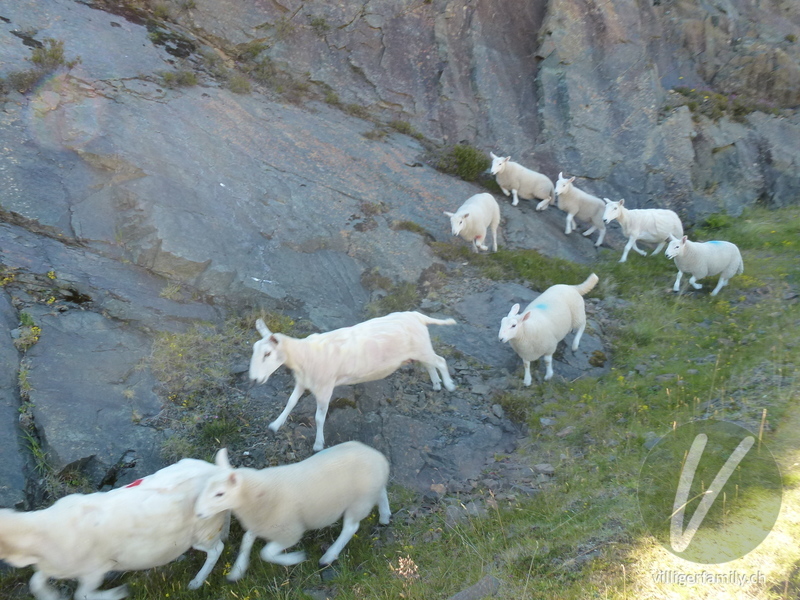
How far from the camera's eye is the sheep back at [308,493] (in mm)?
5797

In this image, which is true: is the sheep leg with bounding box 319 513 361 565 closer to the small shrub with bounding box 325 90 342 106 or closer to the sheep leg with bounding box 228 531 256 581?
the sheep leg with bounding box 228 531 256 581

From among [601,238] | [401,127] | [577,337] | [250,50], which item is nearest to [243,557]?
[577,337]

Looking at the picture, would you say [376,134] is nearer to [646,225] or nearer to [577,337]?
[646,225]

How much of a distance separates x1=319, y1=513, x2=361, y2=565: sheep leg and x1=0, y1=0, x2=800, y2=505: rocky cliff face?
2.61 m

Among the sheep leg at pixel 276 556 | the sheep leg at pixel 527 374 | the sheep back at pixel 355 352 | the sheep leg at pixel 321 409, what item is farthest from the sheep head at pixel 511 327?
the sheep leg at pixel 276 556

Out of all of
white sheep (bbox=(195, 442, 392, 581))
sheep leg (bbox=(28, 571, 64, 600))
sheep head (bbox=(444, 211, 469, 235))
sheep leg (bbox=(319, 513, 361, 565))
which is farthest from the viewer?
sheep head (bbox=(444, 211, 469, 235))

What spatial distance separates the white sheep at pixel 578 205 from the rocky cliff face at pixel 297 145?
18.2 inches

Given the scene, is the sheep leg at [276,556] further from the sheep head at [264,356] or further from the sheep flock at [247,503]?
the sheep head at [264,356]

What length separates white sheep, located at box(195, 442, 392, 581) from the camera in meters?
5.76

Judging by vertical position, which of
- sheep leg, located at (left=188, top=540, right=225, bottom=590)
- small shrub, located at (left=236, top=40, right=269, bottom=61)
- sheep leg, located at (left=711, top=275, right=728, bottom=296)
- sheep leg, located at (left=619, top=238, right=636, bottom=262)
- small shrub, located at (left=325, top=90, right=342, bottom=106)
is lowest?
sheep leg, located at (left=188, top=540, right=225, bottom=590)

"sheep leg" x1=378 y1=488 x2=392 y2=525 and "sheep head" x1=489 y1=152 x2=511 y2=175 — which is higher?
"sheep head" x1=489 y1=152 x2=511 y2=175

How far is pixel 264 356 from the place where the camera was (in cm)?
697

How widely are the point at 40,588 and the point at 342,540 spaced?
277 cm

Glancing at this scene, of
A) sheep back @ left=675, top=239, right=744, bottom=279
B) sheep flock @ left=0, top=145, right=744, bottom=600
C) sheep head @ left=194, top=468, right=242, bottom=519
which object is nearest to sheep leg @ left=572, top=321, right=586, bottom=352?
sheep flock @ left=0, top=145, right=744, bottom=600
